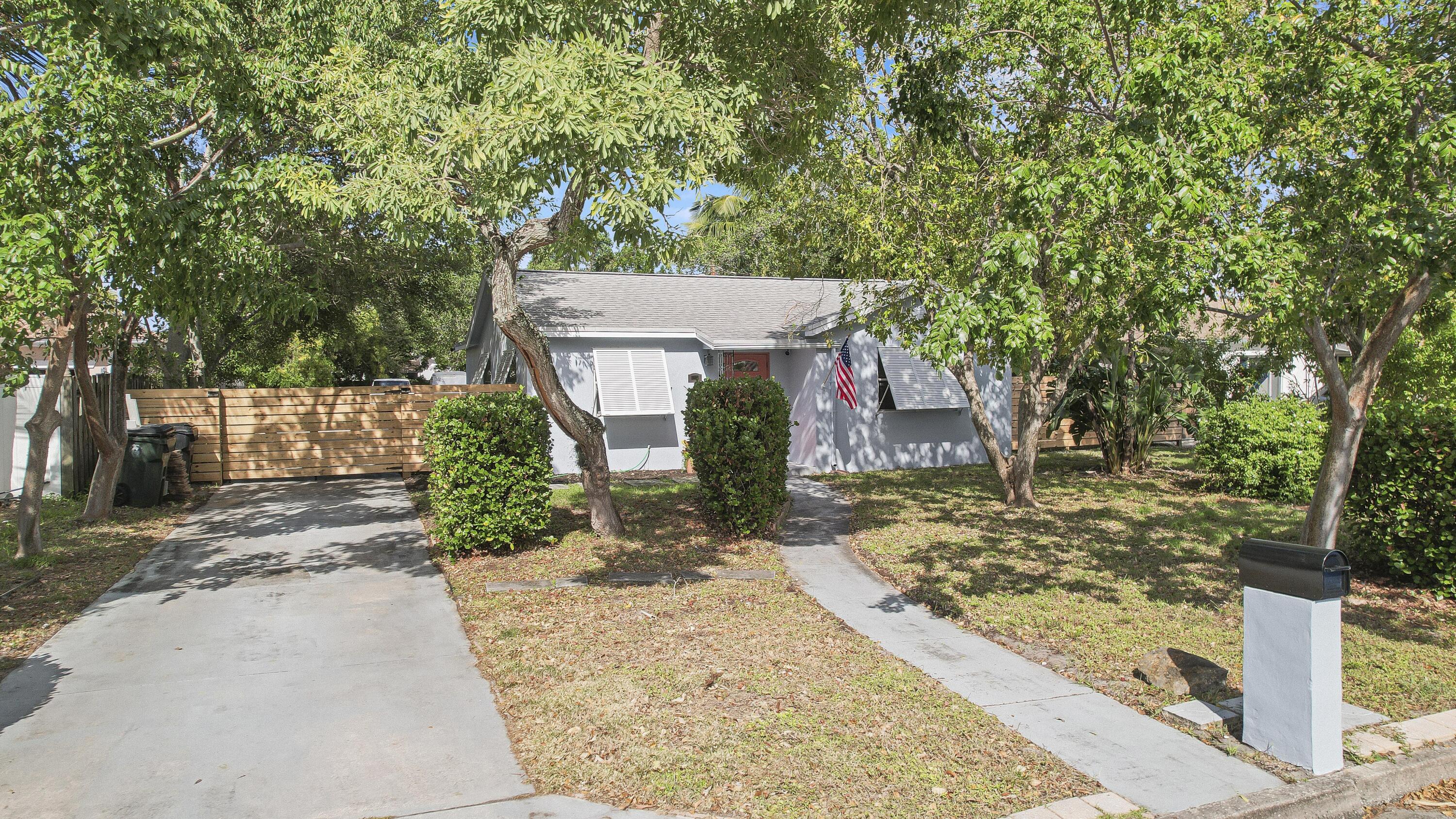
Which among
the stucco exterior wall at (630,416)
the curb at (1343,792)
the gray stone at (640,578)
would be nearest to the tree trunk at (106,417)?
the stucco exterior wall at (630,416)

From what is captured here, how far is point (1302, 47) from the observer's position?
7.05 metres

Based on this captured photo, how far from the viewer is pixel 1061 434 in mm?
20172

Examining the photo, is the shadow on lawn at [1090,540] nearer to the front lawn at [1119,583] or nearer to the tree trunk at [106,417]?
the front lawn at [1119,583]

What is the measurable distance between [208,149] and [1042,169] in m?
11.3

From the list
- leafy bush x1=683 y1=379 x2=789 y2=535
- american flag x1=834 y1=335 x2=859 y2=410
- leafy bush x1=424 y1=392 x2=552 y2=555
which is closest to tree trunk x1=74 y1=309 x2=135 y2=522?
leafy bush x1=424 y1=392 x2=552 y2=555

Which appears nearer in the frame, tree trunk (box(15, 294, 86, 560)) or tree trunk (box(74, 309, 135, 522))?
tree trunk (box(15, 294, 86, 560))

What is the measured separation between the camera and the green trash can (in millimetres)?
12148

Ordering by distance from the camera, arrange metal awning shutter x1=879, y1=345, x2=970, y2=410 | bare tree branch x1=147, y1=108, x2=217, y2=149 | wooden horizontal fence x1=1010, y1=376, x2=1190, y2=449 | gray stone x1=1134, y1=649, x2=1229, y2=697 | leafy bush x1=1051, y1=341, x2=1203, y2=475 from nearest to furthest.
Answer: gray stone x1=1134, y1=649, x2=1229, y2=697 → bare tree branch x1=147, y1=108, x2=217, y2=149 → leafy bush x1=1051, y1=341, x2=1203, y2=475 → metal awning shutter x1=879, y1=345, x2=970, y2=410 → wooden horizontal fence x1=1010, y1=376, x2=1190, y2=449

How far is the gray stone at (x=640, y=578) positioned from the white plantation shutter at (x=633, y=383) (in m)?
6.77

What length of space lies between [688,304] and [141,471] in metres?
9.56

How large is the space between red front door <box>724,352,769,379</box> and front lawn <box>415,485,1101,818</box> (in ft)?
27.5

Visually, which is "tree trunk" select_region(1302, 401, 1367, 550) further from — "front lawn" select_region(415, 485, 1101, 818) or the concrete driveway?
the concrete driveway

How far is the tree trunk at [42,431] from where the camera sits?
29.0 feet

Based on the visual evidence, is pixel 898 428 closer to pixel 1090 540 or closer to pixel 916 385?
pixel 916 385
